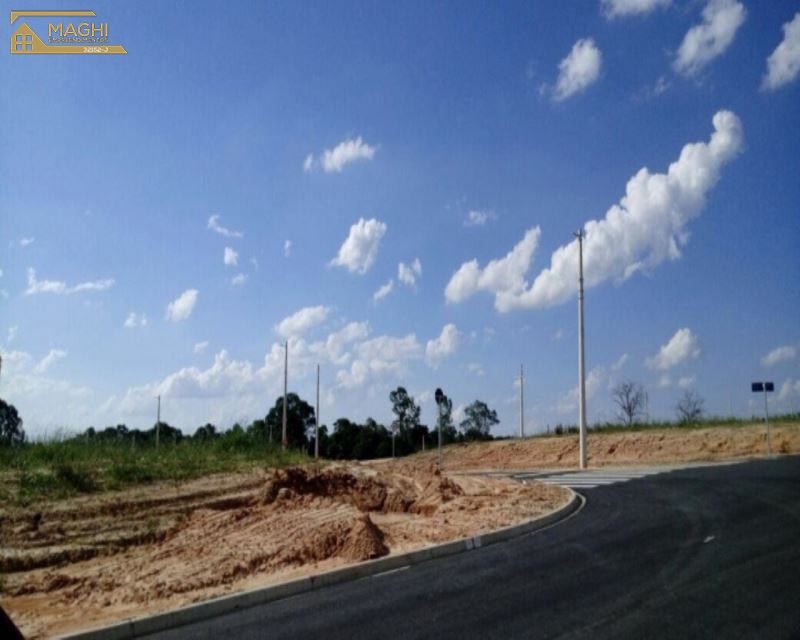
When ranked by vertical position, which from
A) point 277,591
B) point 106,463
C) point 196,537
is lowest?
point 277,591

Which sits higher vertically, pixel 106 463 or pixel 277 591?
pixel 106 463

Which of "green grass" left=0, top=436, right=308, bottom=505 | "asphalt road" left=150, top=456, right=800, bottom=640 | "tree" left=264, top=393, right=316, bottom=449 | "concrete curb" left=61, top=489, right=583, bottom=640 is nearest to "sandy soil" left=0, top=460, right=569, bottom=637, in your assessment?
"concrete curb" left=61, top=489, right=583, bottom=640

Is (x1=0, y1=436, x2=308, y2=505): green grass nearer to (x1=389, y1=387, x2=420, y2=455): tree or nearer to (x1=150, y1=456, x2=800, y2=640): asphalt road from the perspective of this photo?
(x1=150, y1=456, x2=800, y2=640): asphalt road

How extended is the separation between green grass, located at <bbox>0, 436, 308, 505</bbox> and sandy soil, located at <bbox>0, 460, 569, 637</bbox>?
57 centimetres

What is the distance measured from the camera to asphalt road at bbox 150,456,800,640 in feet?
22.3

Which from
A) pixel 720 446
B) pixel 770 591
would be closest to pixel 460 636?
pixel 770 591

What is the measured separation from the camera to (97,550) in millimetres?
11414

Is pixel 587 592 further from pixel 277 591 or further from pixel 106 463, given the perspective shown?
pixel 106 463

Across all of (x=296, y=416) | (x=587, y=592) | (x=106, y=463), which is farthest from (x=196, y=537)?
(x=296, y=416)

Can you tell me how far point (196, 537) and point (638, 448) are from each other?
28.5 metres

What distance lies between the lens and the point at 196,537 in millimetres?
11969

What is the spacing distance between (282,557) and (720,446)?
27.9 meters

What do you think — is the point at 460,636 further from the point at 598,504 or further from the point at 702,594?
the point at 598,504

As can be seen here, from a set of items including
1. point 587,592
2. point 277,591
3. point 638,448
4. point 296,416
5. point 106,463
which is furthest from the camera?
point 296,416
